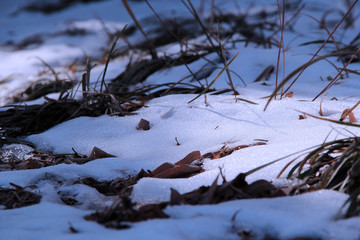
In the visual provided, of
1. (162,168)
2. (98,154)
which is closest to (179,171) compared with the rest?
(162,168)

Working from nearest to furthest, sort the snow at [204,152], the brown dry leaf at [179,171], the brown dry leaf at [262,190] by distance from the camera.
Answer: the snow at [204,152] → the brown dry leaf at [262,190] → the brown dry leaf at [179,171]

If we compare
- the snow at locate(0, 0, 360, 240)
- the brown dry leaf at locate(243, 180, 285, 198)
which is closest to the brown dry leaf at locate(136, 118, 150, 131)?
the snow at locate(0, 0, 360, 240)

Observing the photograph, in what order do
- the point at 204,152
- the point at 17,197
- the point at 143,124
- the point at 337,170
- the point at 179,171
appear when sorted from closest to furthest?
1. the point at 337,170
2. the point at 17,197
3. the point at 179,171
4. the point at 204,152
5. the point at 143,124

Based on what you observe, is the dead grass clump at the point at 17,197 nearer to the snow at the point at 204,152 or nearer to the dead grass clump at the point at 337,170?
the snow at the point at 204,152

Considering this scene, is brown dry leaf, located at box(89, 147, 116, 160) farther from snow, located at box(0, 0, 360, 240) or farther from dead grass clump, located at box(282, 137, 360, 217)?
dead grass clump, located at box(282, 137, 360, 217)

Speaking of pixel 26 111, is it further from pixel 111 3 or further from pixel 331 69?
pixel 111 3

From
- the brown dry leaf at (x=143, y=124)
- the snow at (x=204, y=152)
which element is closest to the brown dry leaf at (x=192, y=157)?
the snow at (x=204, y=152)

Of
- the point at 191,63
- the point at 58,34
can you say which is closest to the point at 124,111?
the point at 191,63

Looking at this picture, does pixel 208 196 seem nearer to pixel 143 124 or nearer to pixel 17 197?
pixel 17 197

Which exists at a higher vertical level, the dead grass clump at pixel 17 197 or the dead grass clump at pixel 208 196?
the dead grass clump at pixel 208 196
